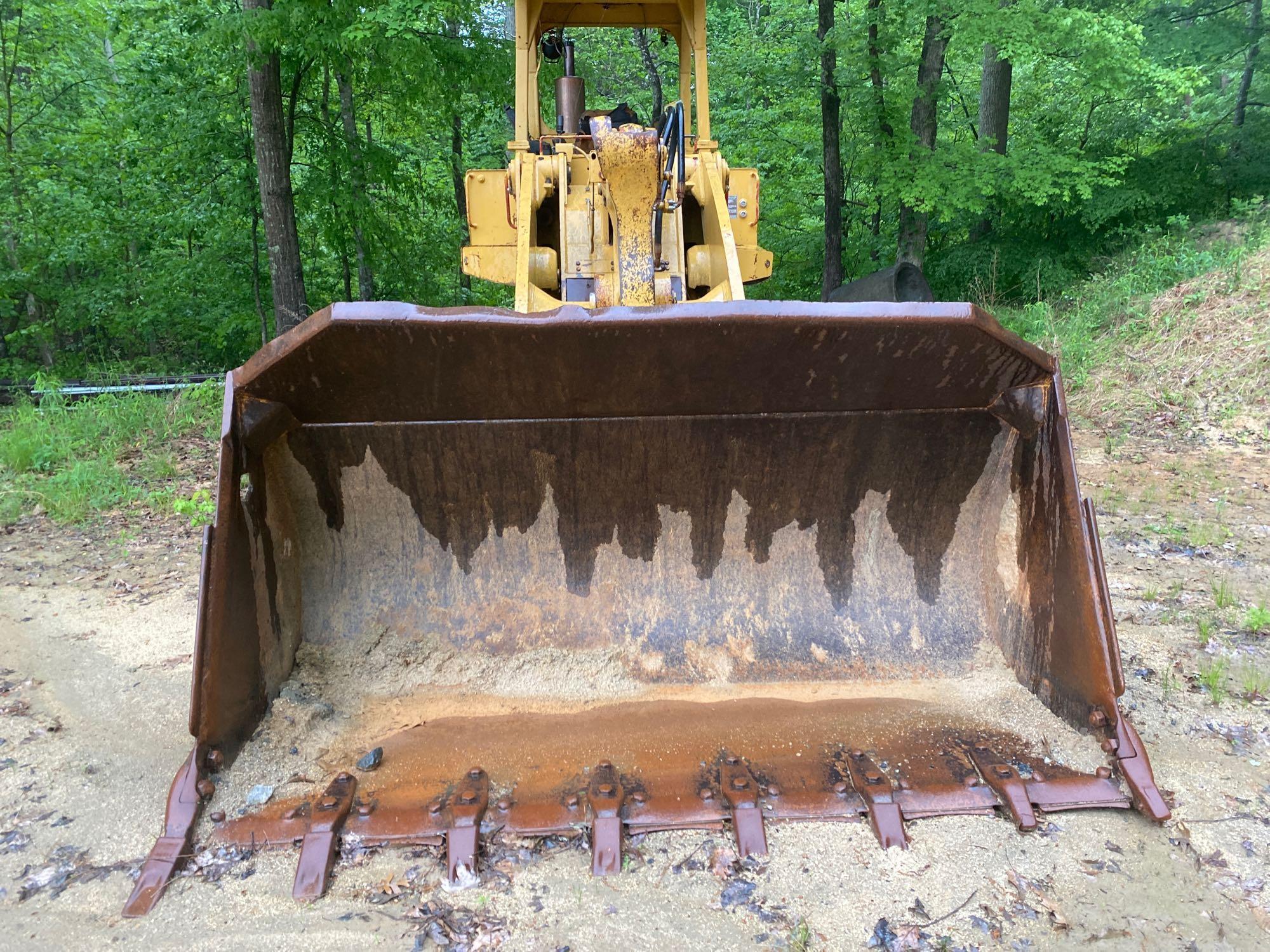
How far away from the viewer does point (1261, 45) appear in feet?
31.4

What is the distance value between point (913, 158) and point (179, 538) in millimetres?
7813

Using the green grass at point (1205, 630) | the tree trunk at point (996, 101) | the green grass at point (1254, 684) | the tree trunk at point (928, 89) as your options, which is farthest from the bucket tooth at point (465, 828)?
the tree trunk at point (996, 101)

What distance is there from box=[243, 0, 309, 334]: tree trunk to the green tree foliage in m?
0.29

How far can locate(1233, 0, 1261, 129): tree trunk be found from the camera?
31.1ft

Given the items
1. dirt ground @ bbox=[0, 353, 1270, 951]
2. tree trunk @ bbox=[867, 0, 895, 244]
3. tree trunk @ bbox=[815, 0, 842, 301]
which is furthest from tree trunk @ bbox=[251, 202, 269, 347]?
dirt ground @ bbox=[0, 353, 1270, 951]

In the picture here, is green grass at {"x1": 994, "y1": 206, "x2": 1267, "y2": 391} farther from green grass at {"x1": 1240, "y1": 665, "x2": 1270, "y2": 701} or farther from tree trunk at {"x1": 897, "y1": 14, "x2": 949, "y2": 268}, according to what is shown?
green grass at {"x1": 1240, "y1": 665, "x2": 1270, "y2": 701}

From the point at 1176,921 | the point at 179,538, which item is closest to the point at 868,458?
the point at 1176,921

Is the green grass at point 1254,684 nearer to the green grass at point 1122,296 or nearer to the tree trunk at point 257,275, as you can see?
the green grass at point 1122,296

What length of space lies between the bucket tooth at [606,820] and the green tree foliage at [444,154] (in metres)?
5.38

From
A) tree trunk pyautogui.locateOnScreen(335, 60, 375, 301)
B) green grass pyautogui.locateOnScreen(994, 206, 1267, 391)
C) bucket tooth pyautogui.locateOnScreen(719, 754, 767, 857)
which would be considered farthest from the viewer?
tree trunk pyautogui.locateOnScreen(335, 60, 375, 301)

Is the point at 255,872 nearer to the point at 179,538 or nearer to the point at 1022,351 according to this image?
the point at 1022,351

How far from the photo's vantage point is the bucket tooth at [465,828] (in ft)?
5.66

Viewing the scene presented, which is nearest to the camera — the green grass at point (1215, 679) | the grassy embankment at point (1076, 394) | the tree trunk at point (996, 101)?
the green grass at point (1215, 679)

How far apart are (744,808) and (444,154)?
12586 millimetres
